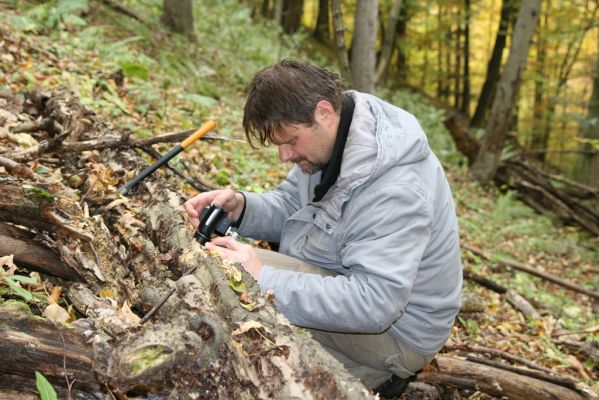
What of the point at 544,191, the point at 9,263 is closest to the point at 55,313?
the point at 9,263

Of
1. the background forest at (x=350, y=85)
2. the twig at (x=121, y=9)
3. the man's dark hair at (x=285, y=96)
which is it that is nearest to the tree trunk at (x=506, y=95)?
the background forest at (x=350, y=85)

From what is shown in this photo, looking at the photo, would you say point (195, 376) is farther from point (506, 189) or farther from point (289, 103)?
point (506, 189)

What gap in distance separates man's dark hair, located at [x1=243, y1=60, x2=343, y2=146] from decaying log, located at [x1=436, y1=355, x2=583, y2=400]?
2145mm

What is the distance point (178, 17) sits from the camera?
1030 cm

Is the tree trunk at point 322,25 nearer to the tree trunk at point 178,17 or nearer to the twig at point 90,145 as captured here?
the tree trunk at point 178,17

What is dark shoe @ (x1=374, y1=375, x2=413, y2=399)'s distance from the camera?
322 centimetres

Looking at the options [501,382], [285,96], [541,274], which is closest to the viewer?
[285,96]

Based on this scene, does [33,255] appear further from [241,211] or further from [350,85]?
[350,85]

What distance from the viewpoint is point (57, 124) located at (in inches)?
162

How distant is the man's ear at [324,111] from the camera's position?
2.71 metres

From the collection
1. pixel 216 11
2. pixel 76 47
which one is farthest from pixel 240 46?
pixel 76 47

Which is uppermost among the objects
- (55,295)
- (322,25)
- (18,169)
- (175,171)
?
(322,25)

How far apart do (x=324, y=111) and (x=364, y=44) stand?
654 centimetres

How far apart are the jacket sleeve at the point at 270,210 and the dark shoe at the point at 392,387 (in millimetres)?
1264
